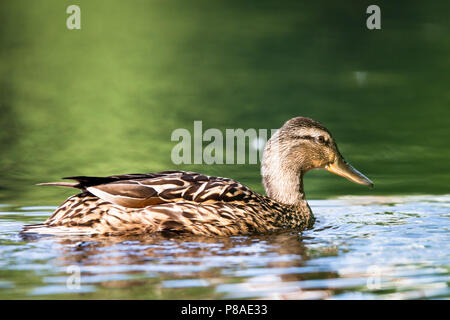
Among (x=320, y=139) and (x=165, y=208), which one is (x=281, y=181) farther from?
(x=165, y=208)

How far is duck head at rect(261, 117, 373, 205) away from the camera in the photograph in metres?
9.41

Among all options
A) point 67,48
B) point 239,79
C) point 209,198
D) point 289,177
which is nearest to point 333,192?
point 289,177

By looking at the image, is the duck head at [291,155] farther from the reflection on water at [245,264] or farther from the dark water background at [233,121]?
the reflection on water at [245,264]

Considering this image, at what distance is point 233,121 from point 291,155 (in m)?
Answer: 4.71

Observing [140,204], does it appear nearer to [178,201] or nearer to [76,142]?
[178,201]

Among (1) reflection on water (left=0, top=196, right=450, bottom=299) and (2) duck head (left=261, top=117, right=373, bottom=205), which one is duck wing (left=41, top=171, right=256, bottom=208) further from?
(2) duck head (left=261, top=117, right=373, bottom=205)

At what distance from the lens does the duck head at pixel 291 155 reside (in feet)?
30.9

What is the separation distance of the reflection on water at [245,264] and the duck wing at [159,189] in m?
0.42

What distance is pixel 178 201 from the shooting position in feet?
26.7

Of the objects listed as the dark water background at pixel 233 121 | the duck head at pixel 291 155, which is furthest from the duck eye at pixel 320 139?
the dark water background at pixel 233 121

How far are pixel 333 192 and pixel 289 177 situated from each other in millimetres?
1830

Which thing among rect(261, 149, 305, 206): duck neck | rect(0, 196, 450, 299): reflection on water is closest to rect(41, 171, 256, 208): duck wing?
rect(0, 196, 450, 299): reflection on water

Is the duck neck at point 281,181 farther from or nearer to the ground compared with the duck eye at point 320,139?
nearer to the ground

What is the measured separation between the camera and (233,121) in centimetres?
1410
